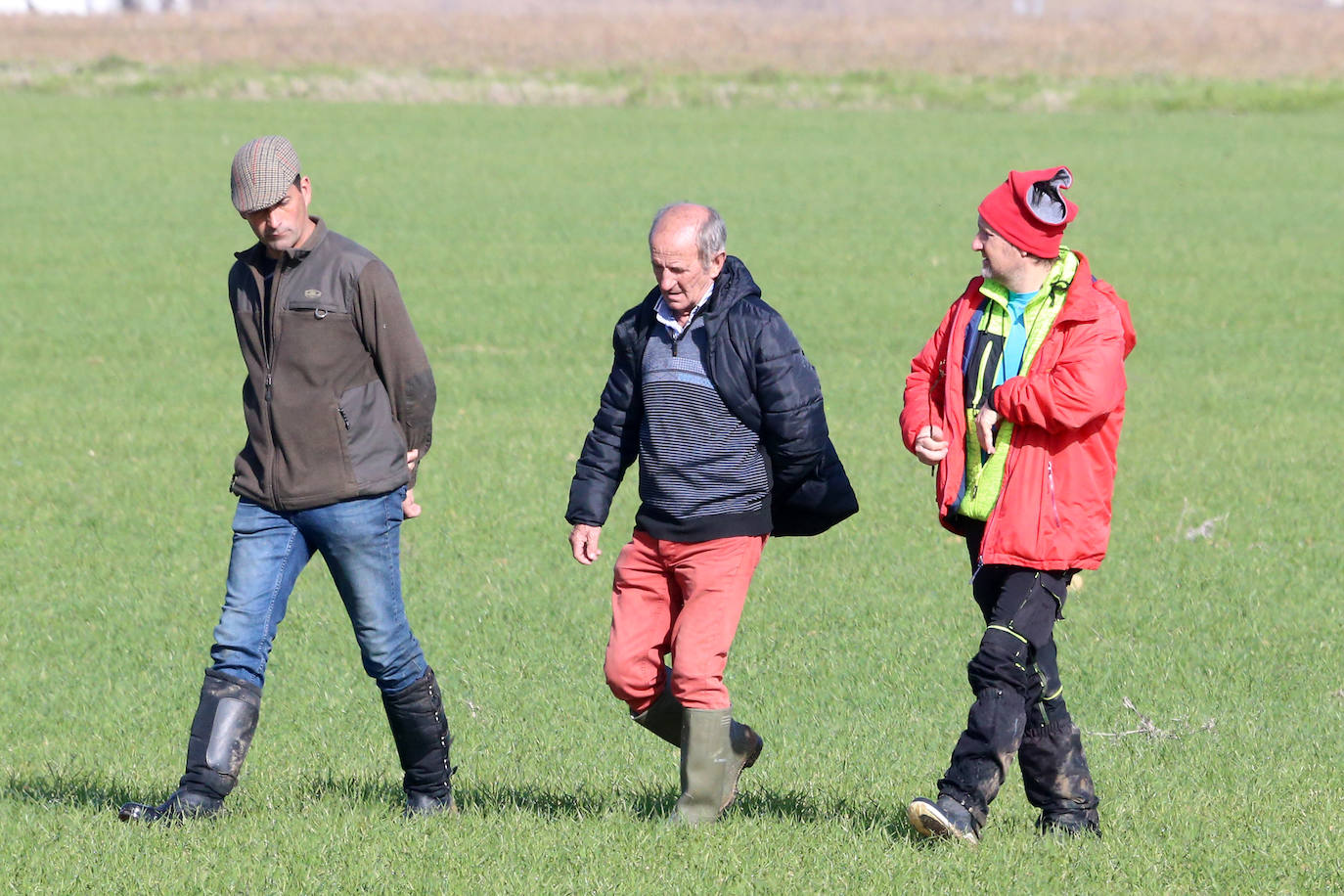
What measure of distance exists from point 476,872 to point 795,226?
21.0 metres

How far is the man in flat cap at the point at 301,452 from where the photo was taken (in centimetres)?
548

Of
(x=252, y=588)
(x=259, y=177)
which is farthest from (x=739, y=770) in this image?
(x=259, y=177)

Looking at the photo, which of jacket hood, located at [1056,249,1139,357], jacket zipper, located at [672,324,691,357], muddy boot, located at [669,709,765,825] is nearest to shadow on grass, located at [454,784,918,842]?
muddy boot, located at [669,709,765,825]

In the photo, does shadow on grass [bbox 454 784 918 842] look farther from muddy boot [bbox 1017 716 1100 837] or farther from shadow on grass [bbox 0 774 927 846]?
muddy boot [bbox 1017 716 1100 837]

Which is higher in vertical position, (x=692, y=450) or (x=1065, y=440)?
(x=1065, y=440)

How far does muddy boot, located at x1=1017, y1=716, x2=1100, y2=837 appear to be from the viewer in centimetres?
539

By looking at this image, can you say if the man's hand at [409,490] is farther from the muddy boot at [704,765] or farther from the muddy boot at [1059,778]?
the muddy boot at [1059,778]

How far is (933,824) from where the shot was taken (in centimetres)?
499

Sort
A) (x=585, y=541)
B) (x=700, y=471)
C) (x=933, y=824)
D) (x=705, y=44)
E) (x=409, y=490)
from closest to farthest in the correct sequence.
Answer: (x=933, y=824)
(x=700, y=471)
(x=585, y=541)
(x=409, y=490)
(x=705, y=44)

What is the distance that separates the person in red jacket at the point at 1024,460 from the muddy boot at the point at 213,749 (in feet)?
7.15

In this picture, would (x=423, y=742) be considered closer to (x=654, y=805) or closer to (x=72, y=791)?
(x=654, y=805)

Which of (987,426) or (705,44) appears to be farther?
(705,44)

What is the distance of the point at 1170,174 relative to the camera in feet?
104

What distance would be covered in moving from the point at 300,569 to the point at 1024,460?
2.35 meters
